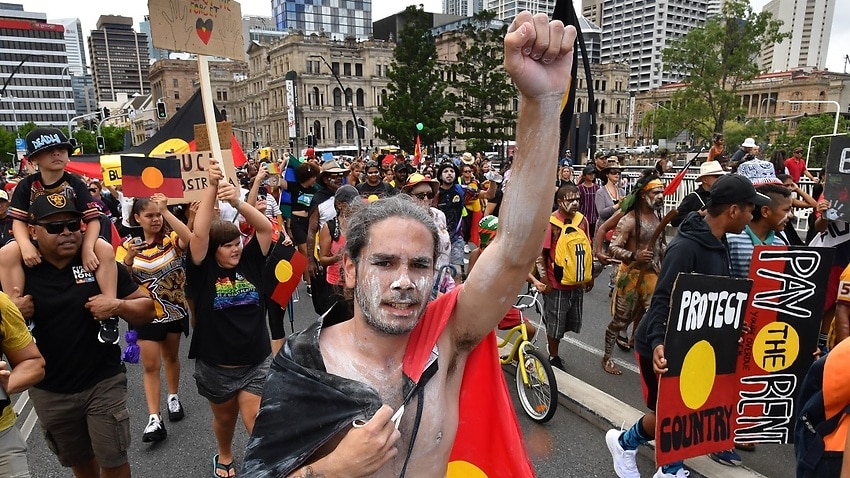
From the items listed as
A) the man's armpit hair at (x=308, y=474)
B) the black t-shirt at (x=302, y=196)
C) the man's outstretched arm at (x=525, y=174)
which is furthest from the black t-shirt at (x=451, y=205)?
the man's armpit hair at (x=308, y=474)

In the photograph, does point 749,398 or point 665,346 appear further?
point 749,398

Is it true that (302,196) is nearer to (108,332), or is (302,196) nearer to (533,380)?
(533,380)

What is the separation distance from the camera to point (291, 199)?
9.17 metres

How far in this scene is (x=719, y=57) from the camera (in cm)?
3453

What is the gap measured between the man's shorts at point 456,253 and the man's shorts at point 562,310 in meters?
1.14

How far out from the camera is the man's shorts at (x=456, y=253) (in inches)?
235

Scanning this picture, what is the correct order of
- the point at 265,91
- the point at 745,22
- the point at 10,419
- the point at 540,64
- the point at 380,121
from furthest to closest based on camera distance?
1. the point at 265,91
2. the point at 380,121
3. the point at 745,22
4. the point at 10,419
5. the point at 540,64

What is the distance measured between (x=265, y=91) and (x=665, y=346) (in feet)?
314

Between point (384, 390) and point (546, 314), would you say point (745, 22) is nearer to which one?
point (546, 314)

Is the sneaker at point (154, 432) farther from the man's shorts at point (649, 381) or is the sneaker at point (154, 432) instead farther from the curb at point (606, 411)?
the man's shorts at point (649, 381)

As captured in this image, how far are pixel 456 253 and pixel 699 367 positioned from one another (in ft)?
11.4

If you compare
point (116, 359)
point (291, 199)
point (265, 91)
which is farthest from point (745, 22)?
point (265, 91)

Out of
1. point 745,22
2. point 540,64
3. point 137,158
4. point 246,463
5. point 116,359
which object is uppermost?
point 745,22

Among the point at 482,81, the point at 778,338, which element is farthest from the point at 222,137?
the point at 482,81
